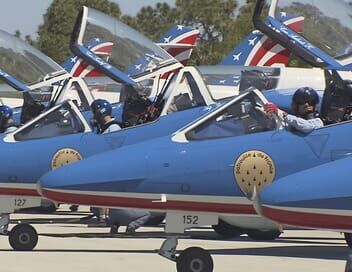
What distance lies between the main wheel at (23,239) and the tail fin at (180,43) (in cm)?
1404

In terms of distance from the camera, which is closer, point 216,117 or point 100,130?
point 216,117

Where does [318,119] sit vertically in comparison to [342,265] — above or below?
above

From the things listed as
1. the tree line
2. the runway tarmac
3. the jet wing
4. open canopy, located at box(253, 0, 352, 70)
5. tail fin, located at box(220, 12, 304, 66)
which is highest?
the tree line

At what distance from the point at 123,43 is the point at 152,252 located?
5155 mm

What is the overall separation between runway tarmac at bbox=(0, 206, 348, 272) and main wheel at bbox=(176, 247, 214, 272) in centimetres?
36

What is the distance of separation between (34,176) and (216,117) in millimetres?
3236

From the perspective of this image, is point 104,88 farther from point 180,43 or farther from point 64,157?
point 180,43

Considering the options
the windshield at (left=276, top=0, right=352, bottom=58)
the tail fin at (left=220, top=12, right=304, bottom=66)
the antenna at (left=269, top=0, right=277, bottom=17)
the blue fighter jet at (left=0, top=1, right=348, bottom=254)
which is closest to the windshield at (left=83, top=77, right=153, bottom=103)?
the blue fighter jet at (left=0, top=1, right=348, bottom=254)

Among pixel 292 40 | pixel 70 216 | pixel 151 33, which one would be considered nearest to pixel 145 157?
pixel 292 40

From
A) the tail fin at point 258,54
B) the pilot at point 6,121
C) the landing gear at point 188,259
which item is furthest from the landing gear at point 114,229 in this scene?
the tail fin at point 258,54

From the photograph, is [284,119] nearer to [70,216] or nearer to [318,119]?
[318,119]

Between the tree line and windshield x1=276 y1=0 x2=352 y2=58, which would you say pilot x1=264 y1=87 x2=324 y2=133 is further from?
the tree line

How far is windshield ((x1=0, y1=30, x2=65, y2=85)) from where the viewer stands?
830 inches

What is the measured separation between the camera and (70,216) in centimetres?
2053
